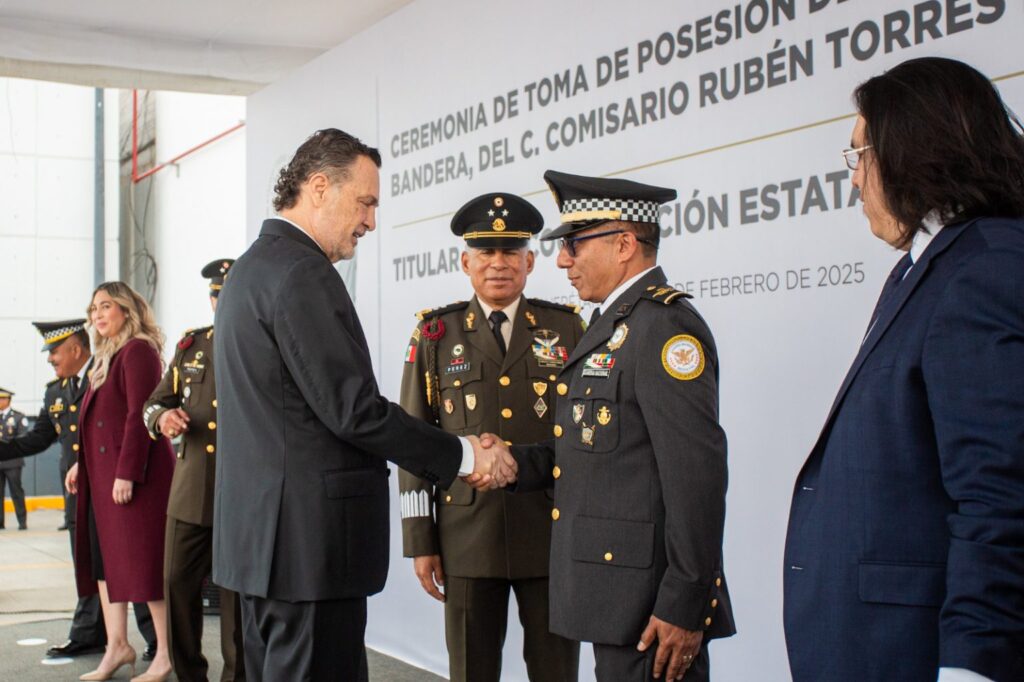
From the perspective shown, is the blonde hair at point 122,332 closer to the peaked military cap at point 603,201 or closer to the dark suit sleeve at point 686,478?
the peaked military cap at point 603,201

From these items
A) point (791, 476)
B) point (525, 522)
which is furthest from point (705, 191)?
point (525, 522)

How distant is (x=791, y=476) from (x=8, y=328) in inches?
487

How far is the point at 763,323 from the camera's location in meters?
3.02

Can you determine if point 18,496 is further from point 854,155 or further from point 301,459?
point 854,155

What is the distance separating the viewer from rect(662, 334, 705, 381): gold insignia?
2045 mm

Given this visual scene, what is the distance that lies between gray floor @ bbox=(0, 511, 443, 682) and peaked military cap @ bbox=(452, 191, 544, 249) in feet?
7.28

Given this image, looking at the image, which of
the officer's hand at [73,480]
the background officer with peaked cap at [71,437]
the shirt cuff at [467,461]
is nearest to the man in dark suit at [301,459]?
the shirt cuff at [467,461]

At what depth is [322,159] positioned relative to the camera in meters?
2.48

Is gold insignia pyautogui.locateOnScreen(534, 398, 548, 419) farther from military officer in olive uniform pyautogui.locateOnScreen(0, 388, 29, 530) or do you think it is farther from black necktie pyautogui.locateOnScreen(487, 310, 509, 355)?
military officer in olive uniform pyautogui.locateOnScreen(0, 388, 29, 530)

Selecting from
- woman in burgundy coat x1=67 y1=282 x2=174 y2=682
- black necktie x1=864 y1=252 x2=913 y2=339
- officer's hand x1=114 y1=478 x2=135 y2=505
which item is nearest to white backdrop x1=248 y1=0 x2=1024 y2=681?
black necktie x1=864 y1=252 x2=913 y2=339

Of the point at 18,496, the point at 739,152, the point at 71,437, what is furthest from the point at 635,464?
the point at 18,496

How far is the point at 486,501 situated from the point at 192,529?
163 cm

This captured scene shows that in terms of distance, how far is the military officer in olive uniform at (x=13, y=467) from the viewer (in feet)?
35.2

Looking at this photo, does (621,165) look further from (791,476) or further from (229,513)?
(229,513)
